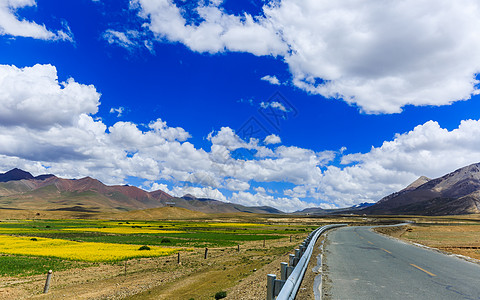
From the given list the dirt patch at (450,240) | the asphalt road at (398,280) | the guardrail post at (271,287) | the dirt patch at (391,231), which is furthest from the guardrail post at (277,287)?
the dirt patch at (391,231)

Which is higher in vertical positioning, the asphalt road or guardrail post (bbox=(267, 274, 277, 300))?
guardrail post (bbox=(267, 274, 277, 300))

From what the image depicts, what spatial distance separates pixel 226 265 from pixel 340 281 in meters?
15.7

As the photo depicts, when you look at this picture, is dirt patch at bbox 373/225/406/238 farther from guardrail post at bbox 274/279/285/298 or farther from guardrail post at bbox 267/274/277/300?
guardrail post at bbox 267/274/277/300

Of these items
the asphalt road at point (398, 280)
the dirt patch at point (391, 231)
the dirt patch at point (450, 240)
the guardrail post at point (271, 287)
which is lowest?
the dirt patch at point (391, 231)

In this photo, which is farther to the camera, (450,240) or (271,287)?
(450,240)

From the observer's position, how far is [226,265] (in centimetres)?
2559

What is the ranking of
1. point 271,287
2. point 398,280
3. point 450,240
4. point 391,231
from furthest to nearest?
point 391,231, point 450,240, point 398,280, point 271,287

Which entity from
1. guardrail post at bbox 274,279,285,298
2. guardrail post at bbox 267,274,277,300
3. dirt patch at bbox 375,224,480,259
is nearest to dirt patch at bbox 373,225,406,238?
dirt patch at bbox 375,224,480,259

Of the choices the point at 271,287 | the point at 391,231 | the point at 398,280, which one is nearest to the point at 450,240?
the point at 391,231

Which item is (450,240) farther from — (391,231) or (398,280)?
(398,280)

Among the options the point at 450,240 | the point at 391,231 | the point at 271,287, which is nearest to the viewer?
the point at 271,287

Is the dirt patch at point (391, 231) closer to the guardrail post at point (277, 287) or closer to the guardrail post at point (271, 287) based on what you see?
the guardrail post at point (277, 287)

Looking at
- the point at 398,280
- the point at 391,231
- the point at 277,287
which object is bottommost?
the point at 391,231

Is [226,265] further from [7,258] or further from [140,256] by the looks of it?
[7,258]
